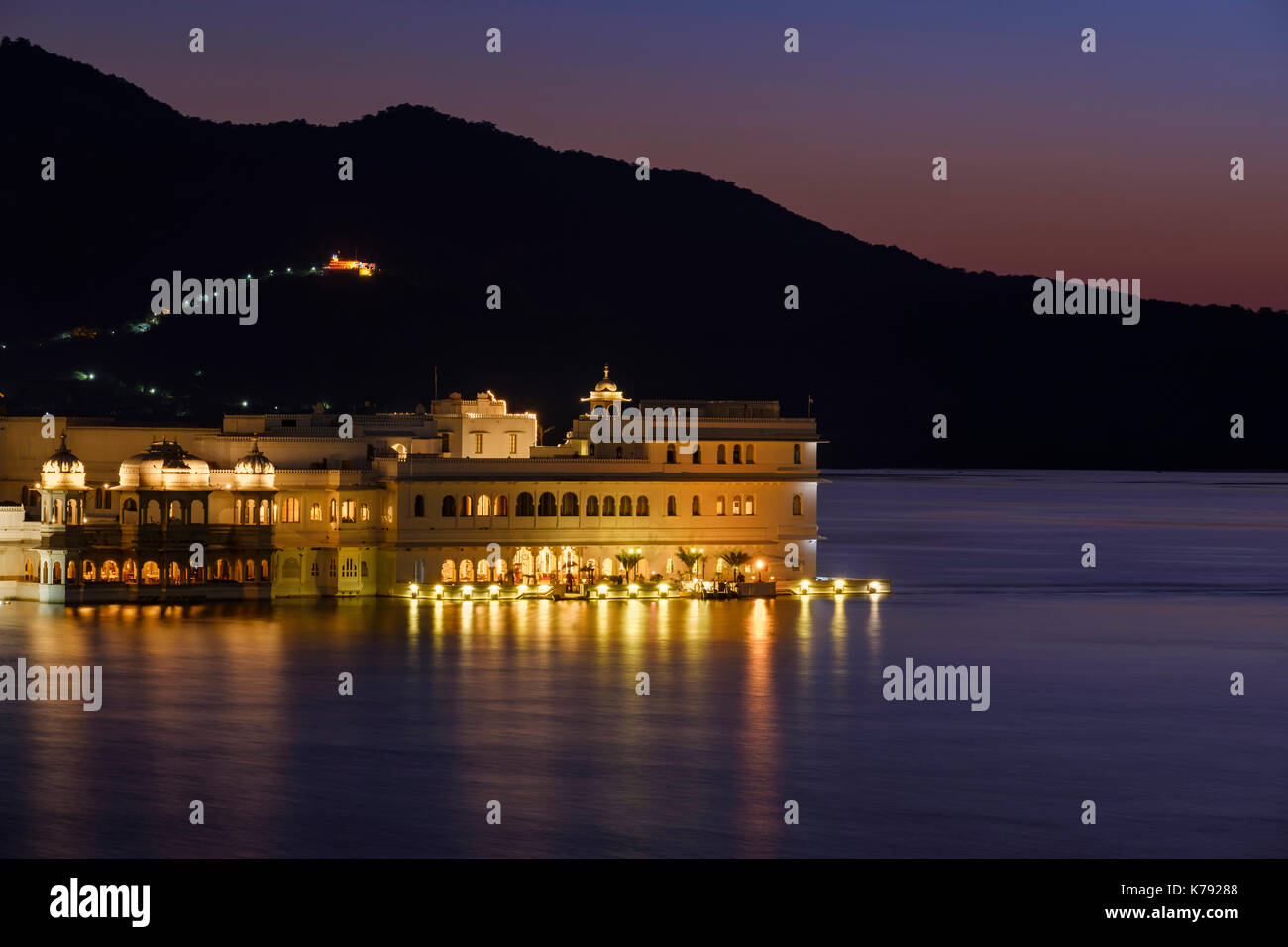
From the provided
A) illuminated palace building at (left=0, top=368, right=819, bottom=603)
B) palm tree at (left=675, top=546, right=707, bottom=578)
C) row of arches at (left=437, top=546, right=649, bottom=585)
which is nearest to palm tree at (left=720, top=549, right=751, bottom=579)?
illuminated palace building at (left=0, top=368, right=819, bottom=603)

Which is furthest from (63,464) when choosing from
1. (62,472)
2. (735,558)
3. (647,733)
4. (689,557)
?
(647,733)

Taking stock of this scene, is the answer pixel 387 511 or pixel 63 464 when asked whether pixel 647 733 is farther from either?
pixel 63 464

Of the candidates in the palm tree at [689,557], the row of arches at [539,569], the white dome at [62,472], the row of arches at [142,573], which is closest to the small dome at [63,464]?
the white dome at [62,472]

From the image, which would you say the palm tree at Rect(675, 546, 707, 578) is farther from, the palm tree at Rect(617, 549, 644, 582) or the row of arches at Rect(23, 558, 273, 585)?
the row of arches at Rect(23, 558, 273, 585)

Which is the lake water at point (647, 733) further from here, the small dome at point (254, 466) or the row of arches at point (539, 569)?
the small dome at point (254, 466)

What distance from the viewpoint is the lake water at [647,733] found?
33.4 metres

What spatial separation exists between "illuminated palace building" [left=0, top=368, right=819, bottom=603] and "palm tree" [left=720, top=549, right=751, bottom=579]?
0.15m

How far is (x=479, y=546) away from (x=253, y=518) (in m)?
8.12

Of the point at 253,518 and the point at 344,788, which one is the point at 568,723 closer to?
the point at 344,788

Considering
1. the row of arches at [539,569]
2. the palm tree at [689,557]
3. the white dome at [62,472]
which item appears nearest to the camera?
the white dome at [62,472]

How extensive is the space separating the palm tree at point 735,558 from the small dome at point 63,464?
23.6 meters

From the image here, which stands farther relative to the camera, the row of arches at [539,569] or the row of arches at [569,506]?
the row of arches at [539,569]

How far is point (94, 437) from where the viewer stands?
Answer: 77.6 metres
